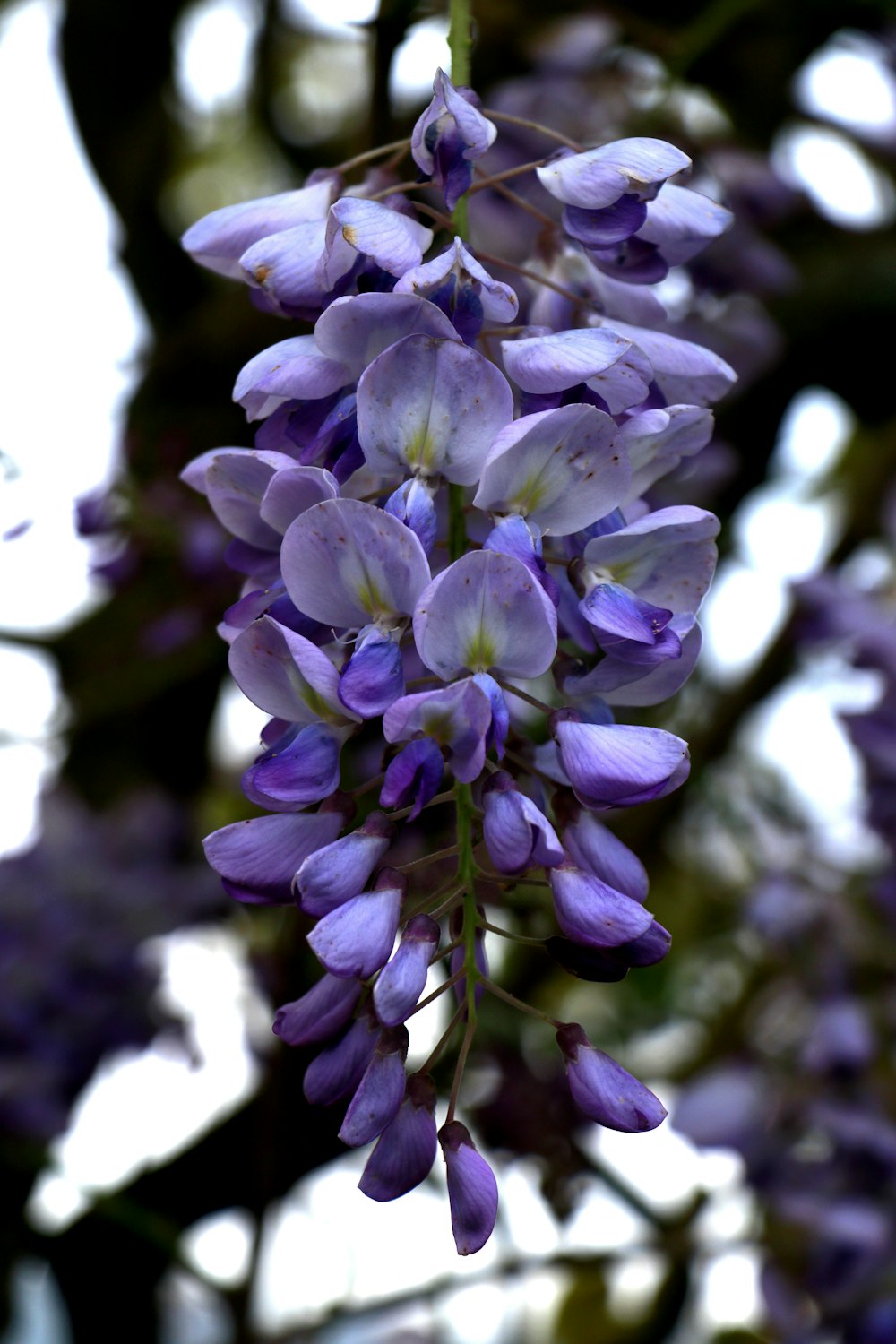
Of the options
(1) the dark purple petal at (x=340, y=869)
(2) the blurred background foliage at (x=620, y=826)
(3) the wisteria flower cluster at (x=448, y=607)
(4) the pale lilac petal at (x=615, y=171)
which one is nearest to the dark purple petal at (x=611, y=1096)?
(3) the wisteria flower cluster at (x=448, y=607)

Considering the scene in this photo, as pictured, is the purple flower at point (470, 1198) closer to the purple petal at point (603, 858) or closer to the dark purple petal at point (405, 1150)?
the dark purple petal at point (405, 1150)

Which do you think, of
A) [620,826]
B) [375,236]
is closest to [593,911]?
[375,236]

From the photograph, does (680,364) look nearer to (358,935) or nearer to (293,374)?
(293,374)

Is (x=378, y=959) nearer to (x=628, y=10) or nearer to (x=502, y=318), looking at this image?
(x=502, y=318)

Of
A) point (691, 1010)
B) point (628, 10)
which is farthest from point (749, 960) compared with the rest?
point (628, 10)

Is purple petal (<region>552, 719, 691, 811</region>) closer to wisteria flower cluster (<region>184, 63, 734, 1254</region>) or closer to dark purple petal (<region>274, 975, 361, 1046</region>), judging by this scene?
wisteria flower cluster (<region>184, 63, 734, 1254</region>)
